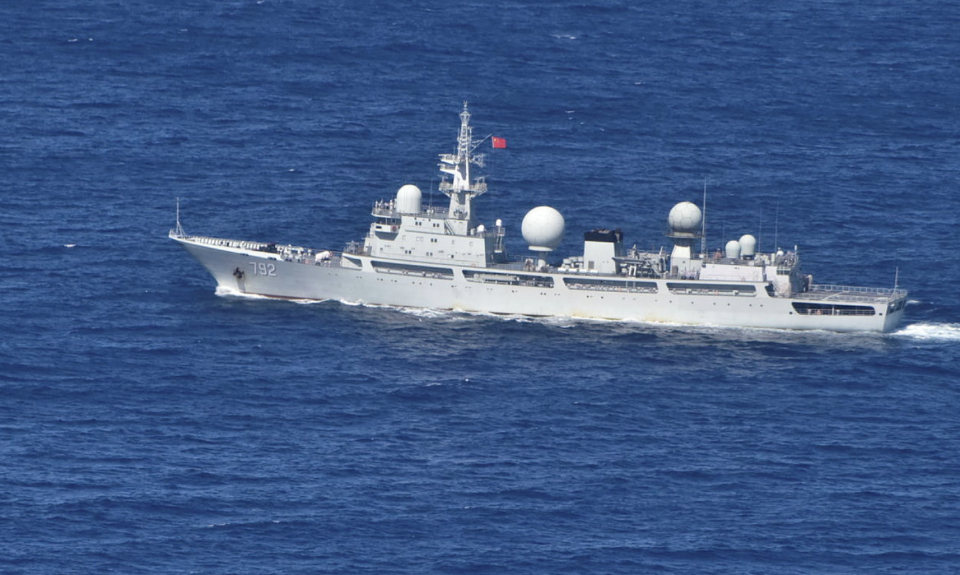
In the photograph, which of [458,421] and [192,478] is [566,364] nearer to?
[458,421]

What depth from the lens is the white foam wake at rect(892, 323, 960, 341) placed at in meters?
145

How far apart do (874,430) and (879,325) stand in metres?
21.6

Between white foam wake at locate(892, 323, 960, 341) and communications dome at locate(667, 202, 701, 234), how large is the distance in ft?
55.3

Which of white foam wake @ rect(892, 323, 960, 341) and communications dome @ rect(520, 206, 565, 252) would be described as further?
communications dome @ rect(520, 206, 565, 252)

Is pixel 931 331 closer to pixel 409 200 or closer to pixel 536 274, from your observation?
pixel 536 274

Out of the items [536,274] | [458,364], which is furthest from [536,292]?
[458,364]

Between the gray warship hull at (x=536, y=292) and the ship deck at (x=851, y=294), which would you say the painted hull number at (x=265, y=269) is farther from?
the ship deck at (x=851, y=294)

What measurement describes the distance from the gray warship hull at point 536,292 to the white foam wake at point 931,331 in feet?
3.76

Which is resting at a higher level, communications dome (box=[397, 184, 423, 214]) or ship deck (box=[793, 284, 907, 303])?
communications dome (box=[397, 184, 423, 214])

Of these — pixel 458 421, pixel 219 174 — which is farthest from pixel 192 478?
pixel 219 174

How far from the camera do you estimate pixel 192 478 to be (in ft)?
387

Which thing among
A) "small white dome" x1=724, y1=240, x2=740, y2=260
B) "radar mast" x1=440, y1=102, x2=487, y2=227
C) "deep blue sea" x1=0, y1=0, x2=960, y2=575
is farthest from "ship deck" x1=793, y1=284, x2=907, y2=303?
"radar mast" x1=440, y1=102, x2=487, y2=227

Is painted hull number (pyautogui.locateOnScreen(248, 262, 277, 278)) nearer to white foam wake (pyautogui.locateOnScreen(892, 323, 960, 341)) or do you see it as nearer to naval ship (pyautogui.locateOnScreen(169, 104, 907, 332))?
naval ship (pyautogui.locateOnScreen(169, 104, 907, 332))

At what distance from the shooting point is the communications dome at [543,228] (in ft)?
507
